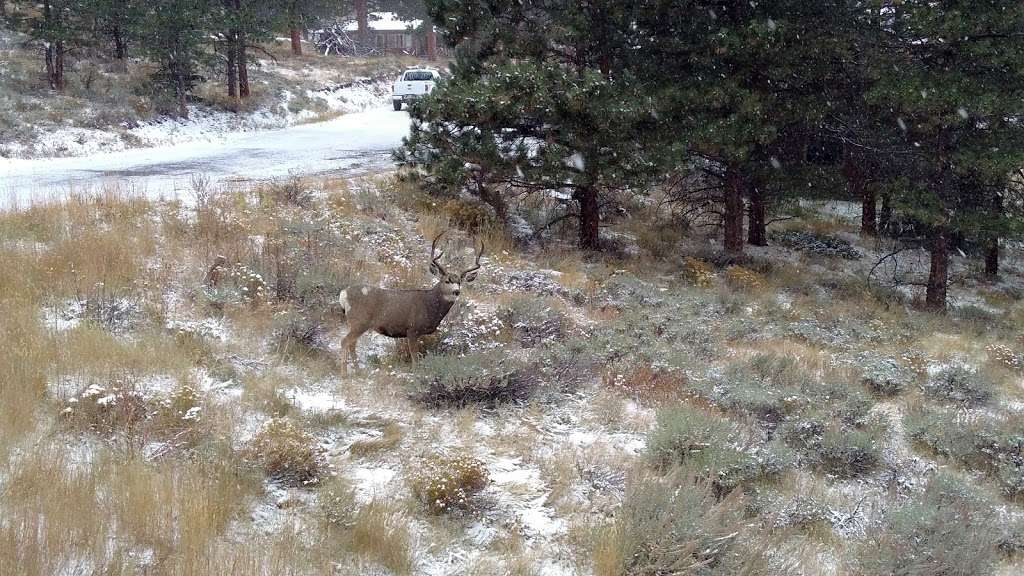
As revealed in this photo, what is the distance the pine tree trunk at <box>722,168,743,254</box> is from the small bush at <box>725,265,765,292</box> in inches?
56.8

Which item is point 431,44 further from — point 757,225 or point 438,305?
point 438,305

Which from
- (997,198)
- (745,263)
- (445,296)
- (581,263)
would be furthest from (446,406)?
(997,198)

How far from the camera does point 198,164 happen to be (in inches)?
664

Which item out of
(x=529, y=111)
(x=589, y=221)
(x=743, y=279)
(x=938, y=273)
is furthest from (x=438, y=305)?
(x=938, y=273)

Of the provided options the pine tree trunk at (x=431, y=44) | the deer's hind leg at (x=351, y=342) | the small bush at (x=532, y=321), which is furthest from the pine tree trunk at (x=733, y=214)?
the pine tree trunk at (x=431, y=44)

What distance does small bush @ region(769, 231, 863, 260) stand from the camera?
1888cm

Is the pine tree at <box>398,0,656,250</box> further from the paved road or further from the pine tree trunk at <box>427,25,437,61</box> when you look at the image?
the pine tree trunk at <box>427,25,437,61</box>

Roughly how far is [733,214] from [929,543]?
1175 cm

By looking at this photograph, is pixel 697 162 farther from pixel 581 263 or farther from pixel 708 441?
pixel 708 441

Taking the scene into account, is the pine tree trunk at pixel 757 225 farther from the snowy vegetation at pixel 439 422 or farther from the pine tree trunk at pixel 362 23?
the pine tree trunk at pixel 362 23

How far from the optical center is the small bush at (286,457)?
5.20 m

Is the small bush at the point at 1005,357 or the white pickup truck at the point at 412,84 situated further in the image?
the white pickup truck at the point at 412,84

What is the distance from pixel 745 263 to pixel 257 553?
1348 centimetres

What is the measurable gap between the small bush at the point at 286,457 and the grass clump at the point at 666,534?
188cm
